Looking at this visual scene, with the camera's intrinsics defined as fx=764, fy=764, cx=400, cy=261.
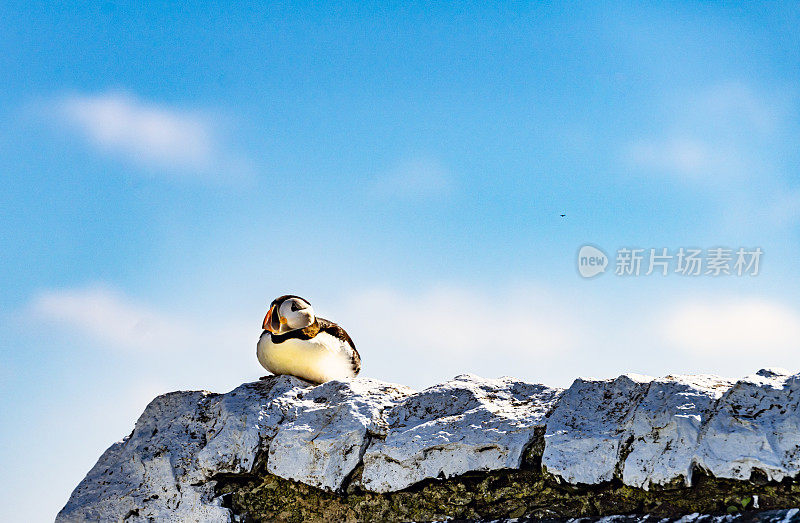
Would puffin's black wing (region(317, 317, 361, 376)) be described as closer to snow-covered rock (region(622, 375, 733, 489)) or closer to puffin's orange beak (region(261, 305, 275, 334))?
puffin's orange beak (region(261, 305, 275, 334))

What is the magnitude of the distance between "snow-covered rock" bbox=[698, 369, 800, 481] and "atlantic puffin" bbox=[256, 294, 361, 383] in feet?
5.74

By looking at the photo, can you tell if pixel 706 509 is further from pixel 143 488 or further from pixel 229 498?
pixel 143 488

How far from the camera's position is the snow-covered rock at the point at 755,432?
2.37 meters

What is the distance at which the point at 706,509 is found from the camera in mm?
2486

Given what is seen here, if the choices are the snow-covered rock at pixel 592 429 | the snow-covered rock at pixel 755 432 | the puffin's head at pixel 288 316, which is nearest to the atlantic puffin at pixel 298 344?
the puffin's head at pixel 288 316

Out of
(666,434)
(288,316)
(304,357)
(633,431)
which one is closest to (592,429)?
(633,431)

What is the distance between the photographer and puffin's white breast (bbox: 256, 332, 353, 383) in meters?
3.55

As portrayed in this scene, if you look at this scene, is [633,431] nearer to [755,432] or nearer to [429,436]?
[755,432]

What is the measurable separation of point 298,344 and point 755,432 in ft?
6.43

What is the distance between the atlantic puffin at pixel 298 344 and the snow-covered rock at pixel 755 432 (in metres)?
1.75

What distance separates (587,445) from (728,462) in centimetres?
45

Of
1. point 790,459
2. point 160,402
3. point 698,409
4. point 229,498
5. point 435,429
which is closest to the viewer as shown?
point 790,459

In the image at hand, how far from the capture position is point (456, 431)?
9.32 feet

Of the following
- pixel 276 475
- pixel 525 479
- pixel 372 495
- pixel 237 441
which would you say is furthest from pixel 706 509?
pixel 237 441
